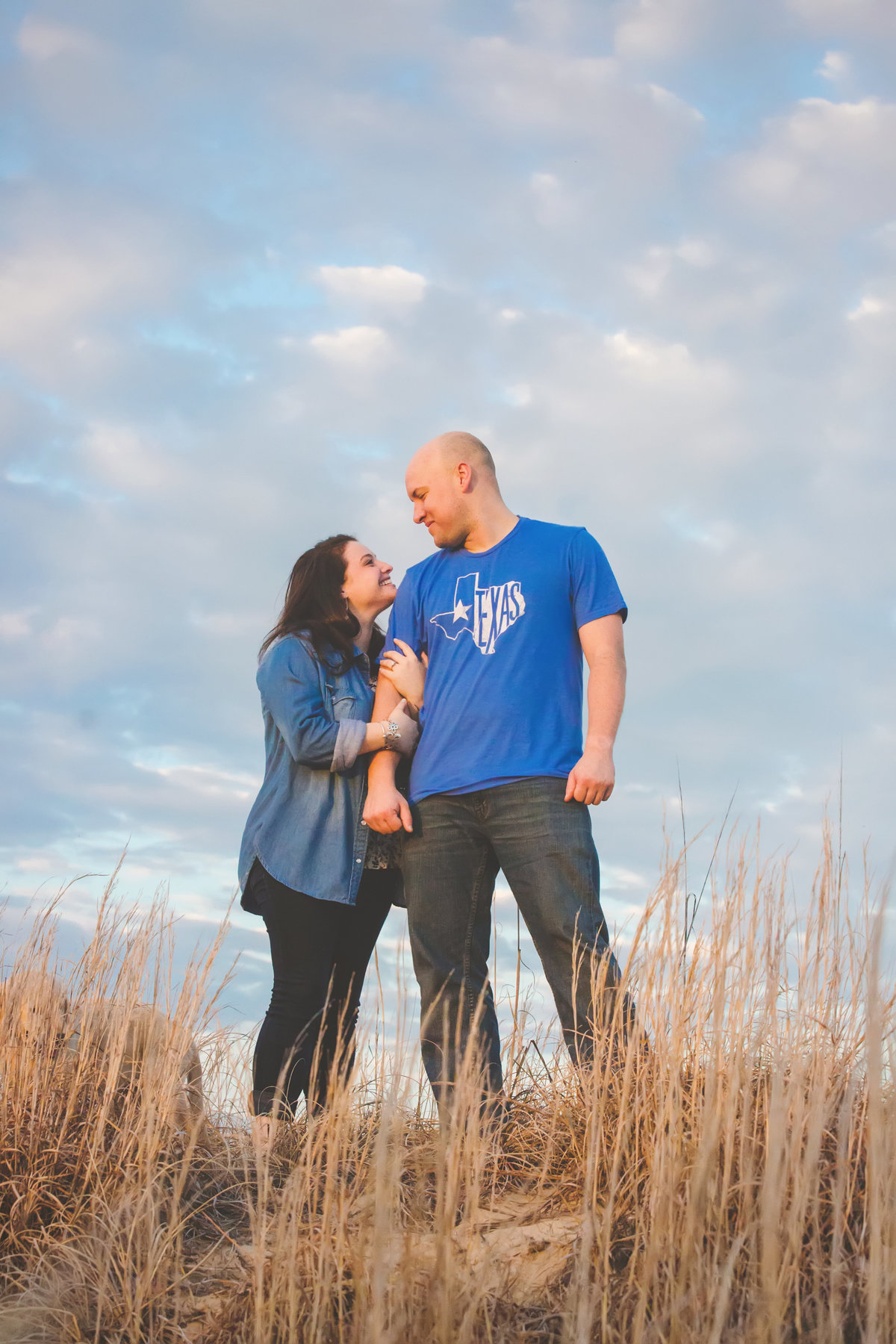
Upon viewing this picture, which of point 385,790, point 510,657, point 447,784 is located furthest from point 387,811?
point 510,657

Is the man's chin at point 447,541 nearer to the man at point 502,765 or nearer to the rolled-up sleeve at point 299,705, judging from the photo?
the man at point 502,765

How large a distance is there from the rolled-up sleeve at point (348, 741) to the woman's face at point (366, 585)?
20.8 inches

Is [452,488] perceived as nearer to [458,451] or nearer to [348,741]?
[458,451]

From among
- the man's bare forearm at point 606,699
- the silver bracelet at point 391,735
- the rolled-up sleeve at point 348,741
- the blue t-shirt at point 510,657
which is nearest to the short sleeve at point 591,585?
the blue t-shirt at point 510,657

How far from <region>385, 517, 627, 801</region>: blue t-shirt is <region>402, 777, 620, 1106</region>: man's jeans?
3.4 inches

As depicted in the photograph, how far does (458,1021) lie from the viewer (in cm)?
304

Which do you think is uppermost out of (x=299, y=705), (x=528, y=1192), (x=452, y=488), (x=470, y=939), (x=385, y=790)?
(x=452, y=488)

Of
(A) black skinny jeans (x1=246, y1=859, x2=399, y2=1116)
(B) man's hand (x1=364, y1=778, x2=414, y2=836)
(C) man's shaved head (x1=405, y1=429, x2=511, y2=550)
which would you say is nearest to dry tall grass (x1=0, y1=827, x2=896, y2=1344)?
(A) black skinny jeans (x1=246, y1=859, x2=399, y2=1116)

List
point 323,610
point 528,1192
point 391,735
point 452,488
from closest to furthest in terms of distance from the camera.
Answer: point 528,1192
point 391,735
point 452,488
point 323,610

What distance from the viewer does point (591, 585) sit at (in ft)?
11.2

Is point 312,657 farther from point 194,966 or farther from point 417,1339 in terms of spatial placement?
point 417,1339

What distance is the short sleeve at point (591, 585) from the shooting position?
3396 mm

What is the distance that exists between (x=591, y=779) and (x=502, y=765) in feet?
0.86

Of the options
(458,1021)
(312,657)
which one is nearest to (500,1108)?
(458,1021)
